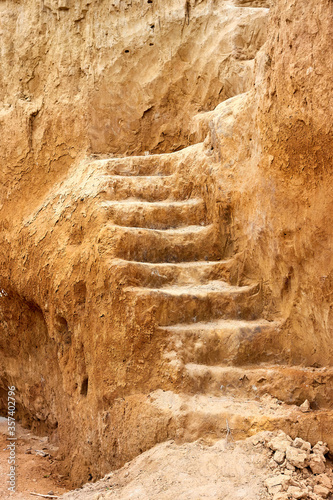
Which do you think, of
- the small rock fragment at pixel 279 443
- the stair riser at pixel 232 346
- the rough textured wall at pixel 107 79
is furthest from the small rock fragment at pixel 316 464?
the rough textured wall at pixel 107 79

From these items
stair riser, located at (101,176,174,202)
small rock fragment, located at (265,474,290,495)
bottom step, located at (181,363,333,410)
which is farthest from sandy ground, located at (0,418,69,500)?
stair riser, located at (101,176,174,202)

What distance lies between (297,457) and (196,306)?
59.6 inches

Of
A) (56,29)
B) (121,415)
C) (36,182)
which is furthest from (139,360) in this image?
(56,29)

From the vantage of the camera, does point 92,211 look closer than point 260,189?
No

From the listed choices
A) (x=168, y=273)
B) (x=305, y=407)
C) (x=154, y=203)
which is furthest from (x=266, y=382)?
(x=154, y=203)

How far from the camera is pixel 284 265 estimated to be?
4.17 metres

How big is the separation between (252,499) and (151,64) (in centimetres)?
561

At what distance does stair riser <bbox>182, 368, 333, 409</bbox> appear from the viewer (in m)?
3.68

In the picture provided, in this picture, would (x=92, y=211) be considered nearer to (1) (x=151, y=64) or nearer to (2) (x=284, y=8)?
(2) (x=284, y=8)

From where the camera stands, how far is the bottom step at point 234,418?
3436 mm

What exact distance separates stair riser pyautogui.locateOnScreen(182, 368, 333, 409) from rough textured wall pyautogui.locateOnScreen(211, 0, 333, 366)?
22cm

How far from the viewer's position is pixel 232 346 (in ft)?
13.6

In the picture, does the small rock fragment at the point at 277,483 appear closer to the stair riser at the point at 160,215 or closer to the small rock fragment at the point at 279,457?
the small rock fragment at the point at 279,457

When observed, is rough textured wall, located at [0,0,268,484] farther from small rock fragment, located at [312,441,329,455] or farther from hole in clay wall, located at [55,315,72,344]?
small rock fragment, located at [312,441,329,455]
